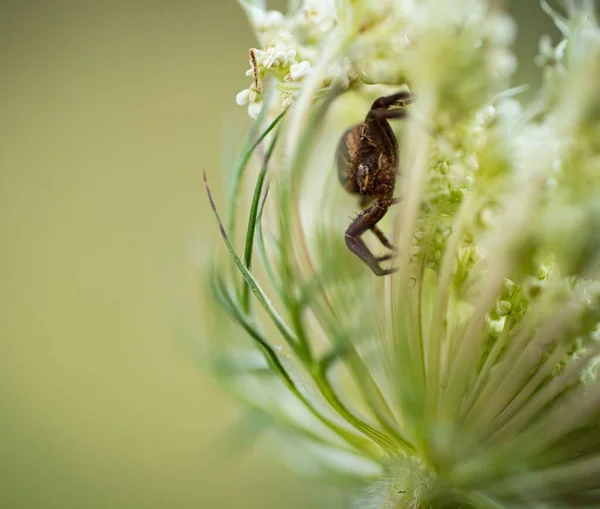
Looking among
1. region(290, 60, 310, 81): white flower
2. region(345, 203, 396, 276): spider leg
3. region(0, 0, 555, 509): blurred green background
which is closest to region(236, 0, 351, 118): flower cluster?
region(290, 60, 310, 81): white flower

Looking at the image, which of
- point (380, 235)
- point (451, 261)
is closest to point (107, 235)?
point (380, 235)

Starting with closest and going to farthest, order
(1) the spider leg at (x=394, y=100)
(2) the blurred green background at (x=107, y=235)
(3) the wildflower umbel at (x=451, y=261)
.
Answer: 1. (3) the wildflower umbel at (x=451, y=261)
2. (1) the spider leg at (x=394, y=100)
3. (2) the blurred green background at (x=107, y=235)

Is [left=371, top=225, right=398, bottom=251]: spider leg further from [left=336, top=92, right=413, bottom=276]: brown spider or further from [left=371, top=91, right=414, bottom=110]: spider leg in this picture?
[left=371, top=91, right=414, bottom=110]: spider leg

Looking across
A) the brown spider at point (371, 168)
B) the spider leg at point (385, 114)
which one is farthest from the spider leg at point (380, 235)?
the spider leg at point (385, 114)

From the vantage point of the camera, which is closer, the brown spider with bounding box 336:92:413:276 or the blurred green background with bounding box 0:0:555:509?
the brown spider with bounding box 336:92:413:276

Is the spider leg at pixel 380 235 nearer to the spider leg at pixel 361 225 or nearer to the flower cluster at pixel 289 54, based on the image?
the spider leg at pixel 361 225

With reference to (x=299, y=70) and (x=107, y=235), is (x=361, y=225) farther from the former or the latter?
(x=107, y=235)
